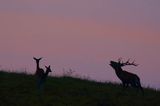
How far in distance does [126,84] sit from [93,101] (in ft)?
11.8

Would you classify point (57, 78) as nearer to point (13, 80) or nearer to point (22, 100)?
point (13, 80)

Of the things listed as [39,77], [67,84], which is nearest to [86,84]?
[67,84]

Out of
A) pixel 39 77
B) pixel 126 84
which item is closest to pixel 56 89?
pixel 39 77

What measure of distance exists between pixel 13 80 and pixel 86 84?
3116mm

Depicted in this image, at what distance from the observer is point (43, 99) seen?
26297 mm

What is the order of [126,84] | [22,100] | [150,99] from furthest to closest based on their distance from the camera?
[126,84]
[150,99]
[22,100]

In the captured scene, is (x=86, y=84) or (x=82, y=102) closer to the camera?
(x=82, y=102)

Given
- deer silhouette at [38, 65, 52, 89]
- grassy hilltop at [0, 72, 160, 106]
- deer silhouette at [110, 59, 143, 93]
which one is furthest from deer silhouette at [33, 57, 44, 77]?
deer silhouette at [110, 59, 143, 93]

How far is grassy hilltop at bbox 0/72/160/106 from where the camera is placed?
26078mm

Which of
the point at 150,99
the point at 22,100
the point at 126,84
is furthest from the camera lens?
the point at 126,84

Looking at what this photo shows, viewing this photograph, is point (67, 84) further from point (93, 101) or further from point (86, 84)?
point (93, 101)

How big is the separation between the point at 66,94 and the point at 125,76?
343 centimetres

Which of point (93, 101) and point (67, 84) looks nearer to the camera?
point (93, 101)

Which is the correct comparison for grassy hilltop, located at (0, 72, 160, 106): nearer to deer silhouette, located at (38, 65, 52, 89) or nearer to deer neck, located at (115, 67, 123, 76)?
deer silhouette, located at (38, 65, 52, 89)
